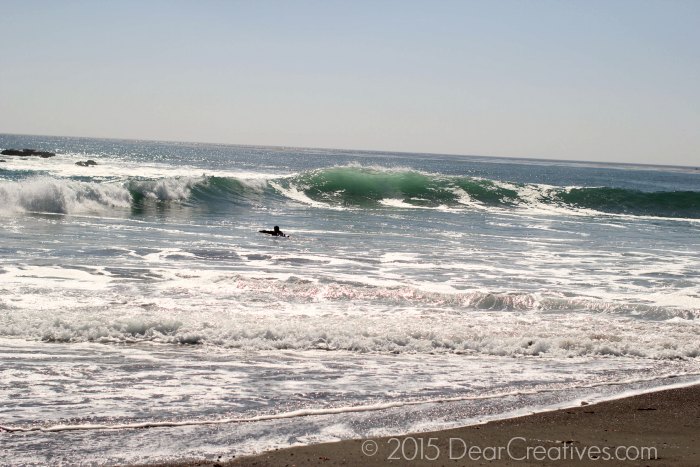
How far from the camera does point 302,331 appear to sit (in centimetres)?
1009

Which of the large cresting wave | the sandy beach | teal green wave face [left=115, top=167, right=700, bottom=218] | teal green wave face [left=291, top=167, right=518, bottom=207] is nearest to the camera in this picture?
the sandy beach

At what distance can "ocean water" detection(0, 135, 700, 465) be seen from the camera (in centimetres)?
663

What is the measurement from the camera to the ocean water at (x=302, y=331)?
6633 millimetres

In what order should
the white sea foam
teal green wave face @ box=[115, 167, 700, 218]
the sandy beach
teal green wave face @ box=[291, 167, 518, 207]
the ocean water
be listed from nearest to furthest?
the sandy beach < the ocean water < the white sea foam < teal green wave face @ box=[115, 167, 700, 218] < teal green wave face @ box=[291, 167, 518, 207]

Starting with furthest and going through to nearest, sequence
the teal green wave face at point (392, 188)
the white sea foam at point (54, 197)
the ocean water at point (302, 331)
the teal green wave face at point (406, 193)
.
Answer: the teal green wave face at point (392, 188)
the teal green wave face at point (406, 193)
the white sea foam at point (54, 197)
the ocean water at point (302, 331)

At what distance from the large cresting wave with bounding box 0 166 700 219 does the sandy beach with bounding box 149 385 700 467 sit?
Answer: 79.6ft

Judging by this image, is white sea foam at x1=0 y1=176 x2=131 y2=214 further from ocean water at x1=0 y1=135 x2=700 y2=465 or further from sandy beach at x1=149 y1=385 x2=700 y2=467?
sandy beach at x1=149 y1=385 x2=700 y2=467

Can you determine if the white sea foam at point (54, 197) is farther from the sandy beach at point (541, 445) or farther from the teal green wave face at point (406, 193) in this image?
the sandy beach at point (541, 445)

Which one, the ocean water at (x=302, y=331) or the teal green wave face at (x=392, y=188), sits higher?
the teal green wave face at (x=392, y=188)

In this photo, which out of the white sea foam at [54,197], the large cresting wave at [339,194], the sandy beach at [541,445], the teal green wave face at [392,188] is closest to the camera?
the sandy beach at [541,445]

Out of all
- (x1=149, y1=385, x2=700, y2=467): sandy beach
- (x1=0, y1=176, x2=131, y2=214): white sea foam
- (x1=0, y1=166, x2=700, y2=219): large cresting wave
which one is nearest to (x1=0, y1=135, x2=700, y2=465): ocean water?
(x1=149, y1=385, x2=700, y2=467): sandy beach

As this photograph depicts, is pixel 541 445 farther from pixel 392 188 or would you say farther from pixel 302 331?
pixel 392 188

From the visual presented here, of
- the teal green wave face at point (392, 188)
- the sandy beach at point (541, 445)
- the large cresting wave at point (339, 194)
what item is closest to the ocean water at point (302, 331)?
the sandy beach at point (541, 445)

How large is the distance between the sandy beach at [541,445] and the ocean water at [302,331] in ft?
0.86
